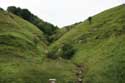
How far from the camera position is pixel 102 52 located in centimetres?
7362

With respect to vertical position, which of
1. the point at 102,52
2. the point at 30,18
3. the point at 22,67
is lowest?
the point at 22,67

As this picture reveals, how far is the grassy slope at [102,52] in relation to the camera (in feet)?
175

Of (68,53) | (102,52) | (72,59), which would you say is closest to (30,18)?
(68,53)

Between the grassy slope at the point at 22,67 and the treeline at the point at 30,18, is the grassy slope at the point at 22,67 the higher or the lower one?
the lower one

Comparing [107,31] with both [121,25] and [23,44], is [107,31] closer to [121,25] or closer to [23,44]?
[121,25]

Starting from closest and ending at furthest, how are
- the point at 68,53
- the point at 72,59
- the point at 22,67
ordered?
the point at 22,67
the point at 72,59
the point at 68,53

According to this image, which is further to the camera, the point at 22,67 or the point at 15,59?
the point at 15,59

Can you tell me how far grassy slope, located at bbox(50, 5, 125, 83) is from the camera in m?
53.4

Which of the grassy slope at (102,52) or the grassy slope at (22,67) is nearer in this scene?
the grassy slope at (22,67)

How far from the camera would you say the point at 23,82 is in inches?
1970

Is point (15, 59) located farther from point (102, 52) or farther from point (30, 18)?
point (30, 18)

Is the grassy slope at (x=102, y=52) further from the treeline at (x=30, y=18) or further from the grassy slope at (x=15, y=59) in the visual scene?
the treeline at (x=30, y=18)

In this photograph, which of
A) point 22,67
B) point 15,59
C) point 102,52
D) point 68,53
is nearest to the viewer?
point 22,67

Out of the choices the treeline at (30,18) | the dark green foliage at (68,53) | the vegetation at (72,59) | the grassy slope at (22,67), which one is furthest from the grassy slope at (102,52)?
the treeline at (30,18)
